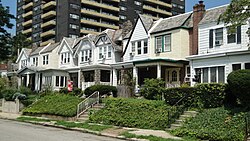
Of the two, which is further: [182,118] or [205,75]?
[205,75]

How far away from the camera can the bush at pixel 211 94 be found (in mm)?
18391

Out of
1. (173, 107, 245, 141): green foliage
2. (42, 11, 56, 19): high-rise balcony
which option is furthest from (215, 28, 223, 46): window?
(42, 11, 56, 19): high-rise balcony

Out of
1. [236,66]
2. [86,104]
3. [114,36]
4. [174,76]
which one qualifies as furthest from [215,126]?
[114,36]

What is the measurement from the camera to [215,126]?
16375 mm

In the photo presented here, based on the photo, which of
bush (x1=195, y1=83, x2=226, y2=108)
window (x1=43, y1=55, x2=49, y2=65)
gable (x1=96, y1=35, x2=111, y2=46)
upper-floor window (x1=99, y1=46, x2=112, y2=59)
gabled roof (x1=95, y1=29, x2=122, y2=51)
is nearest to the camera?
bush (x1=195, y1=83, x2=226, y2=108)

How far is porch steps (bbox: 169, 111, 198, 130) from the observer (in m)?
18.4

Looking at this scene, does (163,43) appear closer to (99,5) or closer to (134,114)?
(134,114)

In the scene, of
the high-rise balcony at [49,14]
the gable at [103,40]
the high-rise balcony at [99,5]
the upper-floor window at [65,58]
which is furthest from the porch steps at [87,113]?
the high-rise balcony at [49,14]

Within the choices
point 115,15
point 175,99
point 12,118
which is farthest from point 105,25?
point 175,99

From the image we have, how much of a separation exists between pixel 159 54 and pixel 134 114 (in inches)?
452

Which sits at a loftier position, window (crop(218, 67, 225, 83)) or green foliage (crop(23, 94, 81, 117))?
window (crop(218, 67, 225, 83))

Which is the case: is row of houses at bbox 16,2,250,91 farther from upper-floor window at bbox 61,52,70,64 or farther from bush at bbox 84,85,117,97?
bush at bbox 84,85,117,97

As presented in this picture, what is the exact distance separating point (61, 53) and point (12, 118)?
22.5 meters

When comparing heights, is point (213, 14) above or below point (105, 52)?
above
